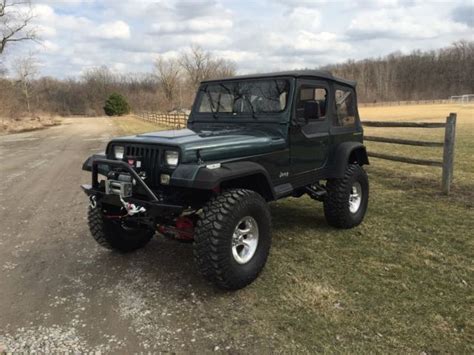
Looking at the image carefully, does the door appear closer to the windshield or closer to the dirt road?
the windshield

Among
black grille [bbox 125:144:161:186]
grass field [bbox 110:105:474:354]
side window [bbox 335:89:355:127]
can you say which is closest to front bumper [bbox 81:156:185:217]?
black grille [bbox 125:144:161:186]

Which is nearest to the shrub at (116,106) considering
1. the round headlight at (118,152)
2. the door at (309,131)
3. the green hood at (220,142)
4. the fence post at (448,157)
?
the fence post at (448,157)

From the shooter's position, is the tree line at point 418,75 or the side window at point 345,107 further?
the tree line at point 418,75

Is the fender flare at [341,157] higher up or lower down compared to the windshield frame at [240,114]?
lower down

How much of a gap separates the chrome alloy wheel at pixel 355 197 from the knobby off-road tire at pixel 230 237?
2.14 metres

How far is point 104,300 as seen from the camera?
379cm

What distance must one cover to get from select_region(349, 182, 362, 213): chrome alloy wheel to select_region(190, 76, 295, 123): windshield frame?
1769mm

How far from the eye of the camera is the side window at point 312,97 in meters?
4.71

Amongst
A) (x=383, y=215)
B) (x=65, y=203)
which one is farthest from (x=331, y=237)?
(x=65, y=203)

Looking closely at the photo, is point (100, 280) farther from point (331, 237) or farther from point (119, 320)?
point (331, 237)

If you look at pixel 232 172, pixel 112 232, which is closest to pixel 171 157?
pixel 232 172

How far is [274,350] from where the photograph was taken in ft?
9.75

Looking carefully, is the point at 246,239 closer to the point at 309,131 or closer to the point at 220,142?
the point at 220,142

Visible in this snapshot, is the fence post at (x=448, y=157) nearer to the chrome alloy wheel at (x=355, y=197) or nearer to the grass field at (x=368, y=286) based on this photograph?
the grass field at (x=368, y=286)
